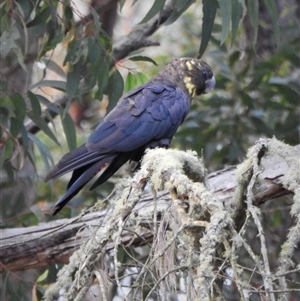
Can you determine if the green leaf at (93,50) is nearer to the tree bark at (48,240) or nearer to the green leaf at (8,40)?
the green leaf at (8,40)

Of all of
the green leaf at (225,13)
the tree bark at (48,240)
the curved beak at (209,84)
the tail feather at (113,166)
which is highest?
the green leaf at (225,13)

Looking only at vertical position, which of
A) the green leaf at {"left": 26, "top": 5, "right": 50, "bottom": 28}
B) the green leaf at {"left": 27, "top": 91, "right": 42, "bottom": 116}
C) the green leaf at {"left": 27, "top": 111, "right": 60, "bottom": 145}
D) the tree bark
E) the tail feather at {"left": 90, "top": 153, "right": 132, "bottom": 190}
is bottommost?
the tree bark

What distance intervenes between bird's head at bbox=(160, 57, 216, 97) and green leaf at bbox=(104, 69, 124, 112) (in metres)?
0.39

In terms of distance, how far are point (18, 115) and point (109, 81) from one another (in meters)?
0.39

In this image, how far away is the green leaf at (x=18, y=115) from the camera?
2523 millimetres

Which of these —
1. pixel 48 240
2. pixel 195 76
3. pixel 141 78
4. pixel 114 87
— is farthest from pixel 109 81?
pixel 48 240

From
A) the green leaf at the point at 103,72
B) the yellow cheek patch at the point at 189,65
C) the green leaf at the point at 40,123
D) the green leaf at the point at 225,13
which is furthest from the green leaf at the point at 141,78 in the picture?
the green leaf at the point at 225,13

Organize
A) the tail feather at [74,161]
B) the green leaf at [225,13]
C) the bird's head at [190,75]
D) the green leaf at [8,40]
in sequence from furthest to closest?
the bird's head at [190,75], the green leaf at [8,40], the tail feather at [74,161], the green leaf at [225,13]

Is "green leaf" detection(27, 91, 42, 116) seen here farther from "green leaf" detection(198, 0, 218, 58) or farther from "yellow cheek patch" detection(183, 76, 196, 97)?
"yellow cheek patch" detection(183, 76, 196, 97)

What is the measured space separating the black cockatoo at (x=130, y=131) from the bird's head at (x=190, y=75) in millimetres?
44

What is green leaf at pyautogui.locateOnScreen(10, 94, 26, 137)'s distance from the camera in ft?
8.28

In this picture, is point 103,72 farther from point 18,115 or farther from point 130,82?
point 130,82

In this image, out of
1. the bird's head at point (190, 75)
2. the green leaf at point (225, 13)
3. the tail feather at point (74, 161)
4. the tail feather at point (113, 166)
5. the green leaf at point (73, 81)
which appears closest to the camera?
the green leaf at point (225, 13)

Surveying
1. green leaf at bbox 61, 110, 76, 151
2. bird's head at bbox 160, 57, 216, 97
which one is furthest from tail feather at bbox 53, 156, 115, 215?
bird's head at bbox 160, 57, 216, 97
